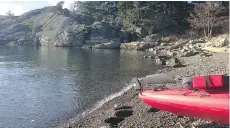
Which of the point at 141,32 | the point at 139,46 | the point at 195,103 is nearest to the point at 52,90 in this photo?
the point at 195,103

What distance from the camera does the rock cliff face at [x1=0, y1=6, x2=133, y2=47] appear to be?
290 ft

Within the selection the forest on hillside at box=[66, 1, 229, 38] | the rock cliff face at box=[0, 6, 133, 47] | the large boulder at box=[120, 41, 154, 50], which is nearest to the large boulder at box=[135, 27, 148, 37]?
the forest on hillside at box=[66, 1, 229, 38]

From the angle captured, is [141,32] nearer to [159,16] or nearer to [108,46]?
[159,16]

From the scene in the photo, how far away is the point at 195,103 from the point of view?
41.1 feet

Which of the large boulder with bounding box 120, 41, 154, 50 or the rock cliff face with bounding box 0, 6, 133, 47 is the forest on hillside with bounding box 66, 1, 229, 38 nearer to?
the rock cliff face with bounding box 0, 6, 133, 47

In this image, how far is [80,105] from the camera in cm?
2208

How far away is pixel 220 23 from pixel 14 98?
57.2 m

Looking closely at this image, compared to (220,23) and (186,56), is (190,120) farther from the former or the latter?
(220,23)

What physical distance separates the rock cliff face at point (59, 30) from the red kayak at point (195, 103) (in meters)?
72.1

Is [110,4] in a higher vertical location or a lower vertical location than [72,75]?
higher

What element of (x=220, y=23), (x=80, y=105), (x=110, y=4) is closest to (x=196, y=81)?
(x=80, y=105)

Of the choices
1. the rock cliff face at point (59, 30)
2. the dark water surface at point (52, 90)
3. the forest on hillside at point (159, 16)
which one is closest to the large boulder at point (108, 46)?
the rock cliff face at point (59, 30)

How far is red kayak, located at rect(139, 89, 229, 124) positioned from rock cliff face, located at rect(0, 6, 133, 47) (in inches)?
2838

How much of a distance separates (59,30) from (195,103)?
88954mm
